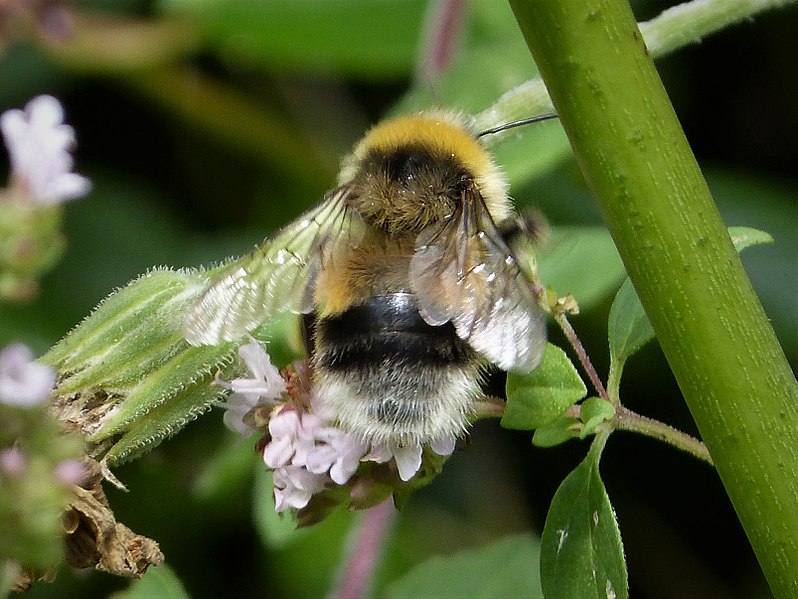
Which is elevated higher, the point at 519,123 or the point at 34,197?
the point at 34,197

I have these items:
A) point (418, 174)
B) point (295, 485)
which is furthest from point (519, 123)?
point (295, 485)

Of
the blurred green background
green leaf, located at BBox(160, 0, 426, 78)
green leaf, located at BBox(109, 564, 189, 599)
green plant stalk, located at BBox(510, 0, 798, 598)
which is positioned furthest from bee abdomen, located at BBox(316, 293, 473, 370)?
green leaf, located at BBox(160, 0, 426, 78)

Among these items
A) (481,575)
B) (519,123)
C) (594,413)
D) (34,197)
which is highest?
(34,197)

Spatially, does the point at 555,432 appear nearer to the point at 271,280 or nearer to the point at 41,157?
A: the point at 271,280

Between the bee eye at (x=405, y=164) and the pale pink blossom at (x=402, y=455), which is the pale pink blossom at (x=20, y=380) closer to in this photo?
the pale pink blossom at (x=402, y=455)

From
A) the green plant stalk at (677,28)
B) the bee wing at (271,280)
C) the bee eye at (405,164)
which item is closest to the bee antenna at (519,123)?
the green plant stalk at (677,28)

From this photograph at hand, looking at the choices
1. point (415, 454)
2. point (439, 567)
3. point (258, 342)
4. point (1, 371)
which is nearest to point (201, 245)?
point (439, 567)

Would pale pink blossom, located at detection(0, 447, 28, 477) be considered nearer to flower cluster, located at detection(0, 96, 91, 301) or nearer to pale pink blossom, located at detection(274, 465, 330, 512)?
Result: flower cluster, located at detection(0, 96, 91, 301)
